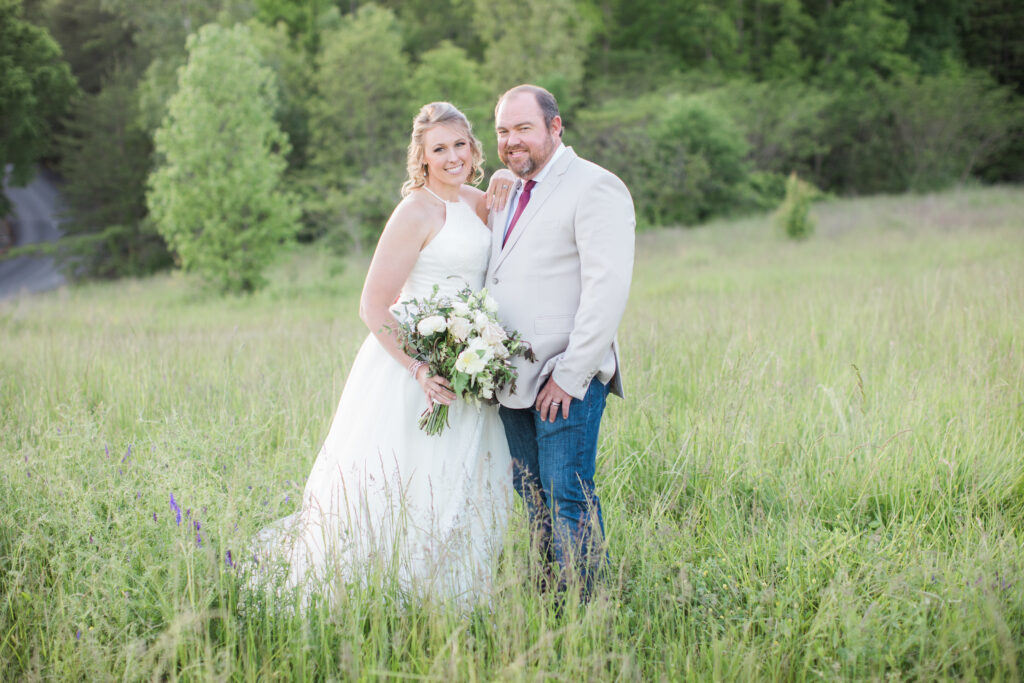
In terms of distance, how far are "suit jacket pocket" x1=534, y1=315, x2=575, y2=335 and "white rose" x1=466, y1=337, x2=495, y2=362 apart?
0.32 metres

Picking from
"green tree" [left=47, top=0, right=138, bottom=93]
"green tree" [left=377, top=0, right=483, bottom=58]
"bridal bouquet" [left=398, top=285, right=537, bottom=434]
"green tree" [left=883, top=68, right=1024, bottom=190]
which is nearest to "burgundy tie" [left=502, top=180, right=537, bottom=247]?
"bridal bouquet" [left=398, top=285, right=537, bottom=434]

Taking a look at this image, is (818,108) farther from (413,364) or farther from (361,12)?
(413,364)

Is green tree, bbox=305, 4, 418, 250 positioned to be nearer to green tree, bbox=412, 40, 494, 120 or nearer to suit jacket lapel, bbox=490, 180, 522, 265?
green tree, bbox=412, 40, 494, 120

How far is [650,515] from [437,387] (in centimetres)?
129

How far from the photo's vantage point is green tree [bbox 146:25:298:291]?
1480 cm

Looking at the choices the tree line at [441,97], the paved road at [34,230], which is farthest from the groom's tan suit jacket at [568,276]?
the paved road at [34,230]

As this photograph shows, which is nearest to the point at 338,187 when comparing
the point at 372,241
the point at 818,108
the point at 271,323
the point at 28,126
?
the point at 372,241

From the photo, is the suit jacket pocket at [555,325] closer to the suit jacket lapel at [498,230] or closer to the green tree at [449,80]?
the suit jacket lapel at [498,230]

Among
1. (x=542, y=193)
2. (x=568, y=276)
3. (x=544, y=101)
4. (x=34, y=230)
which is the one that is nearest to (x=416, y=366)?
(x=568, y=276)

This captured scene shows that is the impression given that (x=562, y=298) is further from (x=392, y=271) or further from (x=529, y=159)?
(x=392, y=271)

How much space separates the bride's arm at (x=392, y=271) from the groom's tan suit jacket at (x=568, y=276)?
0.44 metres

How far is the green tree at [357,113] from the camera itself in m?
27.5

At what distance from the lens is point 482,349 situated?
260 centimetres

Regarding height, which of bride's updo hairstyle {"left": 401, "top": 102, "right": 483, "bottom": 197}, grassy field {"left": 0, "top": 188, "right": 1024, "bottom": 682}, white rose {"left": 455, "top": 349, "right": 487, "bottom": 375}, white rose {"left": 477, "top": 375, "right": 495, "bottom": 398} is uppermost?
bride's updo hairstyle {"left": 401, "top": 102, "right": 483, "bottom": 197}
